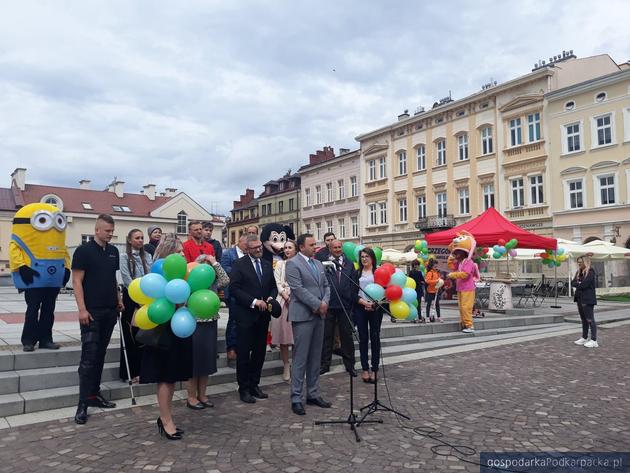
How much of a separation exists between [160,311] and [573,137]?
1201 inches

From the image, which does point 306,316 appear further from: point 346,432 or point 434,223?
point 434,223

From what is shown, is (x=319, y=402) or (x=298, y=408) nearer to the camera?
(x=298, y=408)

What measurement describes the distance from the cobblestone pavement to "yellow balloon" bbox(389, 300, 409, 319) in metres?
1.00

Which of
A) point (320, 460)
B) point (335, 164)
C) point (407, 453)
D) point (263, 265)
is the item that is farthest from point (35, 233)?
point (335, 164)

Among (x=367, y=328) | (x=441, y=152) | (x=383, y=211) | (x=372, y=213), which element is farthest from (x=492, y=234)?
(x=372, y=213)

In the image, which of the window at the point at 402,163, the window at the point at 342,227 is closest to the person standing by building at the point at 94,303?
the window at the point at 402,163

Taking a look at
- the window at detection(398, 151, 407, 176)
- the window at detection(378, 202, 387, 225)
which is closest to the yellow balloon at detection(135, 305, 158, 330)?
the window at detection(398, 151, 407, 176)

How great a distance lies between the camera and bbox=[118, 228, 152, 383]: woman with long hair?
5883 millimetres

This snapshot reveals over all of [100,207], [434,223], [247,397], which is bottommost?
[247,397]

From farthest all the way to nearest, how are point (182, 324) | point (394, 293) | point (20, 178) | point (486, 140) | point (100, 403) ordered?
point (20, 178)
point (486, 140)
point (394, 293)
point (100, 403)
point (182, 324)

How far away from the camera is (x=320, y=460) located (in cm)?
410

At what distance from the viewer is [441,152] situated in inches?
1451

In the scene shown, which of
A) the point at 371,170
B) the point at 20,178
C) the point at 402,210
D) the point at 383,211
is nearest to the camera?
the point at 402,210

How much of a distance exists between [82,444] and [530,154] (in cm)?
3147
